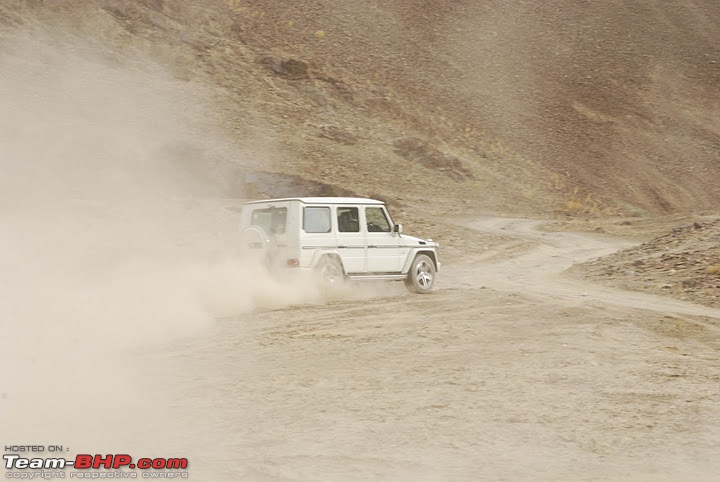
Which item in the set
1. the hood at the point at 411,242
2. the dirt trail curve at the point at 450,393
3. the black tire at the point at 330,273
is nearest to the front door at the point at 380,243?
the hood at the point at 411,242

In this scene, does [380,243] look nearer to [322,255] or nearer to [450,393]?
[322,255]

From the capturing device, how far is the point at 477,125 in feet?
201

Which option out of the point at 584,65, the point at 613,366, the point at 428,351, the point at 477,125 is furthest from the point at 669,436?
the point at 584,65

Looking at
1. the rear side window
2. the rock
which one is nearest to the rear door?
the rear side window

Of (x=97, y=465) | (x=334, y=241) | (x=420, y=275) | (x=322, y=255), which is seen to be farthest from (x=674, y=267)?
(x=97, y=465)

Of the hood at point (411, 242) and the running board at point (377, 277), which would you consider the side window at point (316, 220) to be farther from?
the hood at point (411, 242)

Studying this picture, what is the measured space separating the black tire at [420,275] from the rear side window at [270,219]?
2.82 m

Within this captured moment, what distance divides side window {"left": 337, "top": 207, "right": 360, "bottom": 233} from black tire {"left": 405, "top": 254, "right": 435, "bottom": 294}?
5.05 ft

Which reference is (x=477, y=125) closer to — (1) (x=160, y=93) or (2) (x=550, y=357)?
(1) (x=160, y=93)

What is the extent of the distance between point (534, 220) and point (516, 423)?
1447 inches

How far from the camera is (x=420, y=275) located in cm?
1758

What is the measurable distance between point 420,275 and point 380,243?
3.92ft

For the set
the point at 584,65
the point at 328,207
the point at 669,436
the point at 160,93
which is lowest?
the point at 669,436

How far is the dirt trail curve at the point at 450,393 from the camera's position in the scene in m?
7.05
